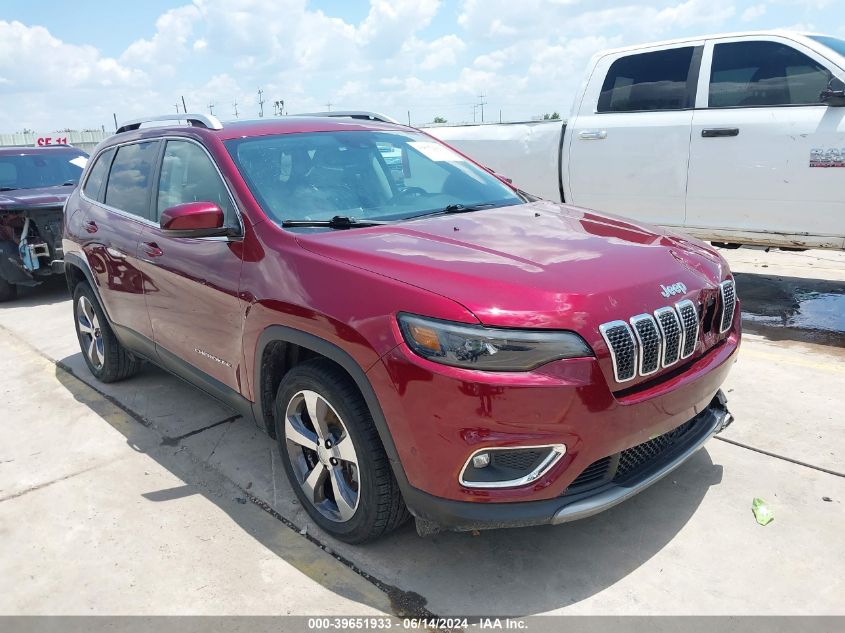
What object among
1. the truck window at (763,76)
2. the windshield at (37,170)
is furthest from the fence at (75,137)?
the truck window at (763,76)

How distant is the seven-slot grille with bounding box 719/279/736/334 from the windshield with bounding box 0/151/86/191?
7.93 metres

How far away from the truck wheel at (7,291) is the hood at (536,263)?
6617mm

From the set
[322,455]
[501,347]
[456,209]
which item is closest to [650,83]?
[456,209]

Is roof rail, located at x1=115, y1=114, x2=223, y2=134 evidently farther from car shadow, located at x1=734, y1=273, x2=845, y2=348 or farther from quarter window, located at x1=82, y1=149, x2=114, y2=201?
car shadow, located at x1=734, y1=273, x2=845, y2=348

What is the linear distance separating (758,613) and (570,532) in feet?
2.49

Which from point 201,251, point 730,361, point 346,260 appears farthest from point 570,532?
point 201,251

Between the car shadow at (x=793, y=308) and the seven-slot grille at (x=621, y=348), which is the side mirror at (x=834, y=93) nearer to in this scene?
the car shadow at (x=793, y=308)

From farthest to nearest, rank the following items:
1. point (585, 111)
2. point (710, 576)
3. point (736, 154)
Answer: point (585, 111)
point (736, 154)
point (710, 576)

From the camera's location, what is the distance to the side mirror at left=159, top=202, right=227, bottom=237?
3016 mm

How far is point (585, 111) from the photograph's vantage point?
6441 millimetres

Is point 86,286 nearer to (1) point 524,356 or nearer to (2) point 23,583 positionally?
(2) point 23,583

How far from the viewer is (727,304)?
2951 millimetres

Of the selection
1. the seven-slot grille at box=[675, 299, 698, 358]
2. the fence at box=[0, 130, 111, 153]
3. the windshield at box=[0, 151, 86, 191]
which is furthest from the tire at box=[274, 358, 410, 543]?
the fence at box=[0, 130, 111, 153]

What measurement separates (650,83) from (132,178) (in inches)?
176
